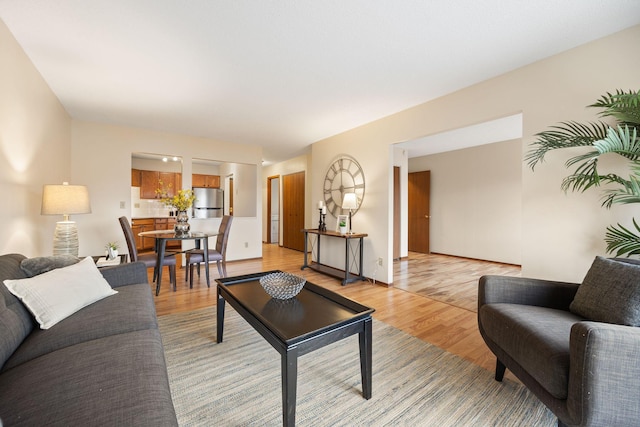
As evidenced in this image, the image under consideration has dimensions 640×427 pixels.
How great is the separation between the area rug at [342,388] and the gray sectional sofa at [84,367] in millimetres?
Result: 497

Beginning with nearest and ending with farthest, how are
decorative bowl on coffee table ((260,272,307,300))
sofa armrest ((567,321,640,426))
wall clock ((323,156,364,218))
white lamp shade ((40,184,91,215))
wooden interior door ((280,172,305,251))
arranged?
sofa armrest ((567,321,640,426)) → decorative bowl on coffee table ((260,272,307,300)) → white lamp shade ((40,184,91,215)) → wall clock ((323,156,364,218)) → wooden interior door ((280,172,305,251))

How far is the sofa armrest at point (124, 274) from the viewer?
6.77 ft

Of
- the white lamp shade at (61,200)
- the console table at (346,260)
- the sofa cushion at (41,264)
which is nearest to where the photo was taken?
the sofa cushion at (41,264)

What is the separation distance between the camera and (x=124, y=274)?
6.95ft

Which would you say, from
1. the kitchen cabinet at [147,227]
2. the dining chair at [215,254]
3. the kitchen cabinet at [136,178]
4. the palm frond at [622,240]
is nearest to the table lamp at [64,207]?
the dining chair at [215,254]

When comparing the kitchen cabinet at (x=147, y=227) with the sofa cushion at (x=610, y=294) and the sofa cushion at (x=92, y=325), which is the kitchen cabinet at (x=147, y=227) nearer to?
the sofa cushion at (x=92, y=325)

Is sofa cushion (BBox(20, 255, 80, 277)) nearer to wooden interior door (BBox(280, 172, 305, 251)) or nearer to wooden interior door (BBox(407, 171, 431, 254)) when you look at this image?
wooden interior door (BBox(280, 172, 305, 251))

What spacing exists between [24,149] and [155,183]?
14.1 feet

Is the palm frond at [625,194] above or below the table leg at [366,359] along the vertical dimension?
above

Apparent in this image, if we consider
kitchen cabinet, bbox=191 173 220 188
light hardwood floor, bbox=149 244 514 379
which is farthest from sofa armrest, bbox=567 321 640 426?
kitchen cabinet, bbox=191 173 220 188

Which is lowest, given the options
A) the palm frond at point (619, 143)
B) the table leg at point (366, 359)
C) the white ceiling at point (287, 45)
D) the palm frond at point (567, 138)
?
the table leg at point (366, 359)

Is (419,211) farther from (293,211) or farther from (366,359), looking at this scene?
(366,359)

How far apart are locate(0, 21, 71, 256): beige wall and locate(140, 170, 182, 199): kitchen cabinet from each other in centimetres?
316

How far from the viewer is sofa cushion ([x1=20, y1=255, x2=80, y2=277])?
64.6 inches
